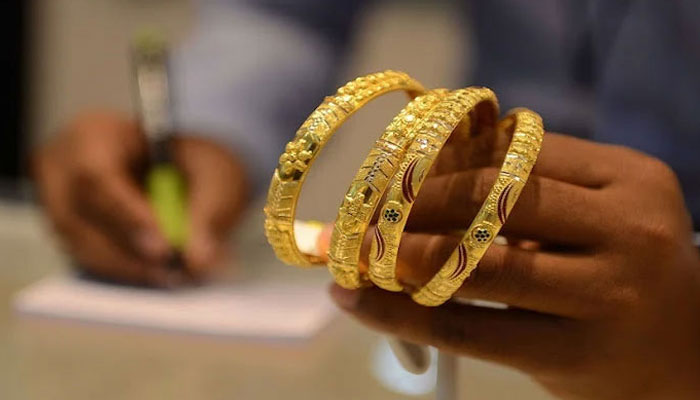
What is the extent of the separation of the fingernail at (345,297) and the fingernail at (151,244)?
304mm

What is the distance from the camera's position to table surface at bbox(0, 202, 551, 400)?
16.7 inches

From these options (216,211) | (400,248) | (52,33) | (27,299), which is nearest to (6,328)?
(27,299)

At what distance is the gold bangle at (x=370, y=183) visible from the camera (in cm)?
23

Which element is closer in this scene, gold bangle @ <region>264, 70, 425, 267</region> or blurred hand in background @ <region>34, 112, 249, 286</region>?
gold bangle @ <region>264, 70, 425, 267</region>

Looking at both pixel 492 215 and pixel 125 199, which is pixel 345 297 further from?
pixel 125 199

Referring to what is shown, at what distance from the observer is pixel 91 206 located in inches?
23.6

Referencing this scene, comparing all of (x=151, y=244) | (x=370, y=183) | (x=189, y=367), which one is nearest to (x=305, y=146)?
(x=370, y=183)

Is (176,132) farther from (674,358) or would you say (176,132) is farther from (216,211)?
(674,358)

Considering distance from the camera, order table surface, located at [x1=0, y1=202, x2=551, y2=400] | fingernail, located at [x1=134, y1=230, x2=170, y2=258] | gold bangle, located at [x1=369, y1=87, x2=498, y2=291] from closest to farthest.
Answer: gold bangle, located at [x1=369, y1=87, x2=498, y2=291] → table surface, located at [x1=0, y1=202, x2=551, y2=400] → fingernail, located at [x1=134, y1=230, x2=170, y2=258]

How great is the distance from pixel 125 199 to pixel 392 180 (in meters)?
0.40

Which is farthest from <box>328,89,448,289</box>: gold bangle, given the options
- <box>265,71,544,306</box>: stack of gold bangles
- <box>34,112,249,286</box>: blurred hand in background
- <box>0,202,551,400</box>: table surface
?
<box>34,112,249,286</box>: blurred hand in background

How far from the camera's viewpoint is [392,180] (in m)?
0.23

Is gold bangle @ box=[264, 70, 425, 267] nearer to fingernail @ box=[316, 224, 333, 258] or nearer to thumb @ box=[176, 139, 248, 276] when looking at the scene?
fingernail @ box=[316, 224, 333, 258]

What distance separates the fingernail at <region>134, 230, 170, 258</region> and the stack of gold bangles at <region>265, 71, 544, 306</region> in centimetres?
33
